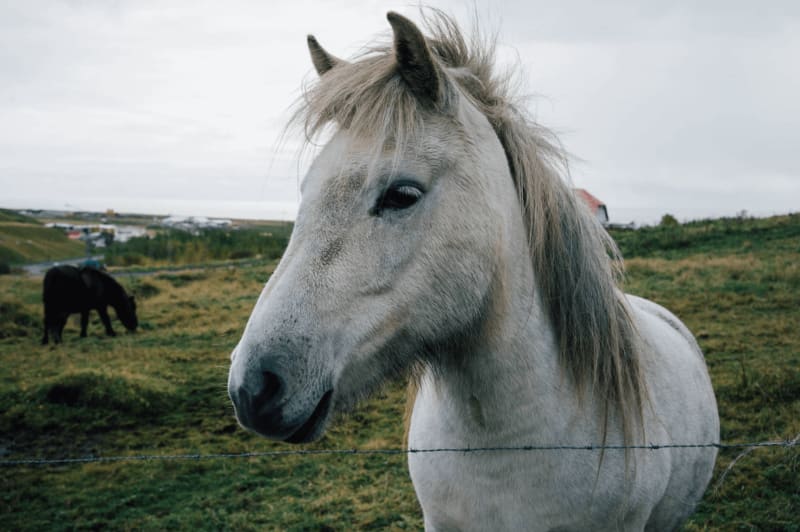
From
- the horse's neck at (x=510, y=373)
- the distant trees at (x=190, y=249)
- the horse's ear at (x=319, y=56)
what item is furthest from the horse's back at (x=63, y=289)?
the distant trees at (x=190, y=249)

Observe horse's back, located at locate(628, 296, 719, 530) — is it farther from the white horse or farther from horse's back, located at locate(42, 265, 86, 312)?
horse's back, located at locate(42, 265, 86, 312)

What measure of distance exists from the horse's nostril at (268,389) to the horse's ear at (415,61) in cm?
90

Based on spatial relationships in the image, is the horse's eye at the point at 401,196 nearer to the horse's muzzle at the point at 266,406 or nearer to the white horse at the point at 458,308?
the white horse at the point at 458,308

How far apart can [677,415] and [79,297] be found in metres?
13.0

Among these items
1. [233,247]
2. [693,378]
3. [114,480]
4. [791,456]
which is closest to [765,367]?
[791,456]

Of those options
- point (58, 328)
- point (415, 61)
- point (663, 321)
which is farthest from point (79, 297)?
point (415, 61)

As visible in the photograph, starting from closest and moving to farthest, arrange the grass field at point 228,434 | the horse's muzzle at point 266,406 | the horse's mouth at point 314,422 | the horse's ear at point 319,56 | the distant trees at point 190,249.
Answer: the horse's muzzle at point 266,406 < the horse's mouth at point 314,422 < the horse's ear at point 319,56 < the grass field at point 228,434 < the distant trees at point 190,249

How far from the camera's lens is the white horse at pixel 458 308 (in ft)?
4.34

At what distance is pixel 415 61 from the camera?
1.43 m

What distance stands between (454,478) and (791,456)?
418 centimetres

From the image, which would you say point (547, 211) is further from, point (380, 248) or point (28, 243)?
point (28, 243)

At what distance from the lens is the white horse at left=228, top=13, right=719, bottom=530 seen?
4.34 ft

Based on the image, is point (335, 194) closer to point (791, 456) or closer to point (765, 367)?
point (791, 456)

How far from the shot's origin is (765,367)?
6438 mm
